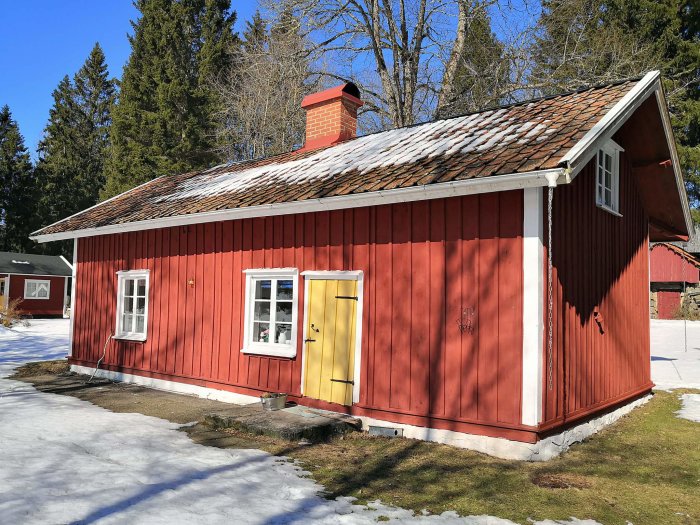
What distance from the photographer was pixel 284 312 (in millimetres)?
8766

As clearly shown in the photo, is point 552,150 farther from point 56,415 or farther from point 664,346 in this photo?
point 664,346

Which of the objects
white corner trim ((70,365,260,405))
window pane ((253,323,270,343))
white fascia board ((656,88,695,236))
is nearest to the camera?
white fascia board ((656,88,695,236))

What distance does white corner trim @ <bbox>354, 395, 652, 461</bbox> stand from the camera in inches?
238

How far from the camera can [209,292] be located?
32.2 ft

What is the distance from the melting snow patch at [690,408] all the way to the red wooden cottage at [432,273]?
67cm

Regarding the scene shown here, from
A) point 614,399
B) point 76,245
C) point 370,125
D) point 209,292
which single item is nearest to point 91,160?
point 370,125

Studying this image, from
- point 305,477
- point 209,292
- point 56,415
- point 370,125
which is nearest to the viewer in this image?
point 305,477

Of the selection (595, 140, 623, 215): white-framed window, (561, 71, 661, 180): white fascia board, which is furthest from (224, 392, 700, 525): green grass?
(595, 140, 623, 215): white-framed window

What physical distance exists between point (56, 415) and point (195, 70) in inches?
1214

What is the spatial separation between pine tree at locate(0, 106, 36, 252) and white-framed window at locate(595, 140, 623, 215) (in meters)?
43.9

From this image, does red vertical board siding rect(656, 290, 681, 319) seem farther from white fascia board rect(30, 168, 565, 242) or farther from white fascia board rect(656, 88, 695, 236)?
white fascia board rect(30, 168, 565, 242)

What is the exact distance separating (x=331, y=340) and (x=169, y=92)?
2897cm

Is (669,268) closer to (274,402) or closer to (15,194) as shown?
(274,402)

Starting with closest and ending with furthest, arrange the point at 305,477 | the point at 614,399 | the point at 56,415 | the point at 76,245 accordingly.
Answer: the point at 305,477, the point at 56,415, the point at 614,399, the point at 76,245
